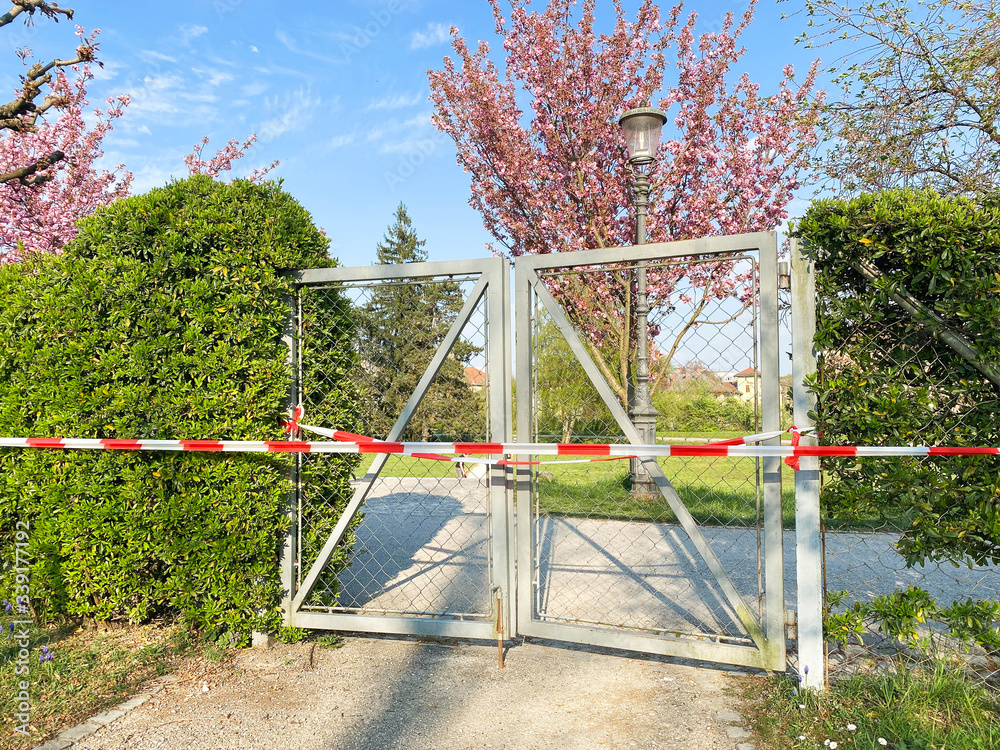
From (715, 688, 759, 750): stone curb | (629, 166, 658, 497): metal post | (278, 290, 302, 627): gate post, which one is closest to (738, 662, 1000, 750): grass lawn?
(715, 688, 759, 750): stone curb

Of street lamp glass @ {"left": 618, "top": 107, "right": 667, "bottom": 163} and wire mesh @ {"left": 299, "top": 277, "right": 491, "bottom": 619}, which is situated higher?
street lamp glass @ {"left": 618, "top": 107, "right": 667, "bottom": 163}

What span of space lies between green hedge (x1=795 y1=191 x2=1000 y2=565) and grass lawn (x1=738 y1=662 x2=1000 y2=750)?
606mm

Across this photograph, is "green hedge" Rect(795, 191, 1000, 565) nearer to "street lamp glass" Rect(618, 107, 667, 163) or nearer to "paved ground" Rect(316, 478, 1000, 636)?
"paved ground" Rect(316, 478, 1000, 636)

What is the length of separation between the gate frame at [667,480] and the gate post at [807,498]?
0.37 ft

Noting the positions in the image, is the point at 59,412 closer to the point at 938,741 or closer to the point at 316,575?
the point at 316,575

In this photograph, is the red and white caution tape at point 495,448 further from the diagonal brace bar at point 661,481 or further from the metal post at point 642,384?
the metal post at point 642,384

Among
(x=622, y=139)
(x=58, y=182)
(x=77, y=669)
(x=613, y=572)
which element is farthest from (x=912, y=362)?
(x=58, y=182)

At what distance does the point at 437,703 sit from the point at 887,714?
2.20m

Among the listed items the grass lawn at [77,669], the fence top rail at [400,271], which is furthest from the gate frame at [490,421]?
the grass lawn at [77,669]

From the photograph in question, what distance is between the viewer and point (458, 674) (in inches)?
144

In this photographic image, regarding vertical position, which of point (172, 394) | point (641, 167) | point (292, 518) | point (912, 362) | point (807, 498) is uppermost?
point (641, 167)

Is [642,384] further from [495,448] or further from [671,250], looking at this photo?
[495,448]

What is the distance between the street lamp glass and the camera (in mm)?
7379

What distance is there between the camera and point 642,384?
539 cm
